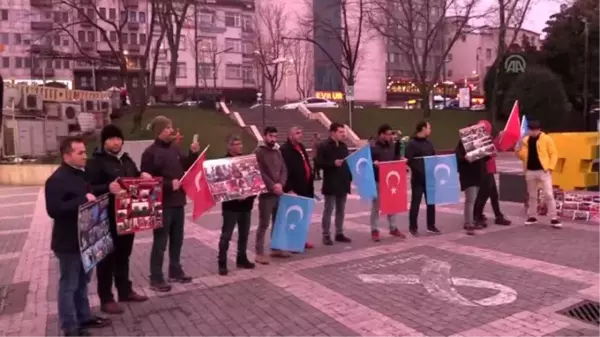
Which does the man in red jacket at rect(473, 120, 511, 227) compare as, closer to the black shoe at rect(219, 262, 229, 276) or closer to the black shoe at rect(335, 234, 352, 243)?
the black shoe at rect(335, 234, 352, 243)

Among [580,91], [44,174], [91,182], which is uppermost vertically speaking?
[580,91]

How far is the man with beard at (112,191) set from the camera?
5.71 m

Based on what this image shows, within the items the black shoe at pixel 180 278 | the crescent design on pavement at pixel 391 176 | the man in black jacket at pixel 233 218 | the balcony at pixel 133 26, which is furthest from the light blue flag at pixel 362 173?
the balcony at pixel 133 26

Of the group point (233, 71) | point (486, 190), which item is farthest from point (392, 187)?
point (233, 71)

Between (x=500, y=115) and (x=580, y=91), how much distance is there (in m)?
4.73

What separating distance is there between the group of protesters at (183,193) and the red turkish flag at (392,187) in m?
0.15

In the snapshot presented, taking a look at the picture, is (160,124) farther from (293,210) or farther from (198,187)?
(293,210)

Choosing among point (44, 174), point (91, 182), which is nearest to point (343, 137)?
point (91, 182)

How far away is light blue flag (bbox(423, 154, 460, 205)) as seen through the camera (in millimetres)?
9617

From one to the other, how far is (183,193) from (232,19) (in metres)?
74.2

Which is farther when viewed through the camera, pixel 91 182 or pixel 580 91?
pixel 580 91

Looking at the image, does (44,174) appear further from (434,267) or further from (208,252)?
(434,267)

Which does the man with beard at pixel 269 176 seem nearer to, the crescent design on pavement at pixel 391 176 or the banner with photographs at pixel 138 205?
the banner with photographs at pixel 138 205

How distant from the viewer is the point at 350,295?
21.1ft
